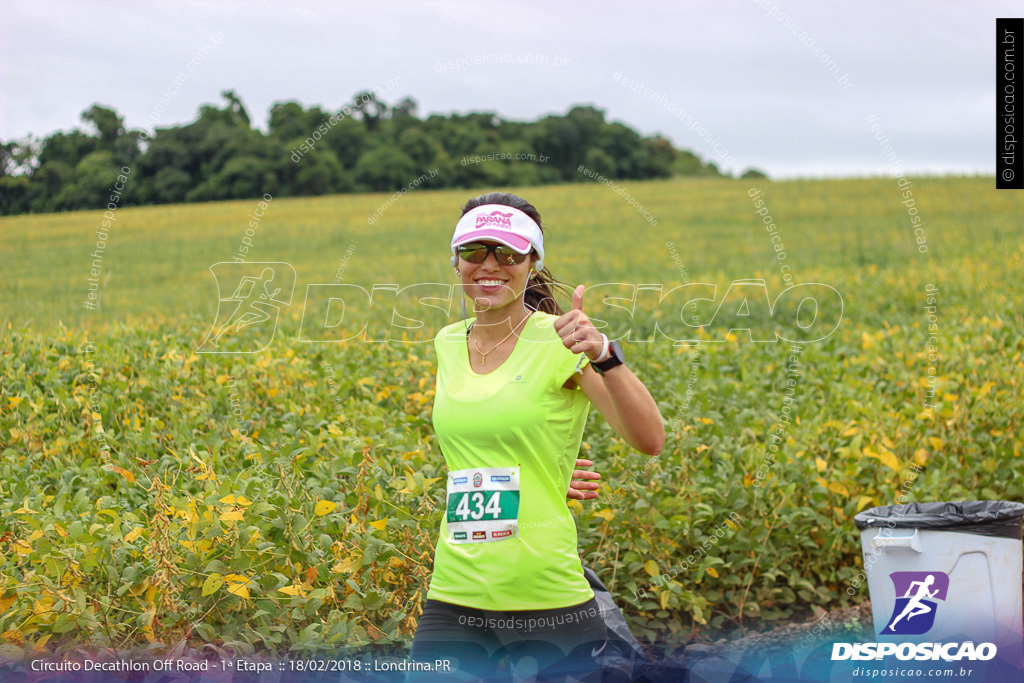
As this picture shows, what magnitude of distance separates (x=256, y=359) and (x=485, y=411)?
4.56m

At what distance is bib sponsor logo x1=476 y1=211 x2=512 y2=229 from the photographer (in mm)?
3145

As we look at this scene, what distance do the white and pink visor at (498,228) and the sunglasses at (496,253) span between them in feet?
0.09

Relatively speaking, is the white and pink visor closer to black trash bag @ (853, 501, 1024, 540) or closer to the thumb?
the thumb

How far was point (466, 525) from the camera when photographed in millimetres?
3051

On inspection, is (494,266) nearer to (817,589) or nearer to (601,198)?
(817,589)

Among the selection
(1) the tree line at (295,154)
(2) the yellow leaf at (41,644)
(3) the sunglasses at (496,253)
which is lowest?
(2) the yellow leaf at (41,644)

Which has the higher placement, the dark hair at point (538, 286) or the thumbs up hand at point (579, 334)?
the dark hair at point (538, 286)

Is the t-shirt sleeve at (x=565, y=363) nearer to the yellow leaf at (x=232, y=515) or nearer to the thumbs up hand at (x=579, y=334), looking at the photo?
the thumbs up hand at (x=579, y=334)

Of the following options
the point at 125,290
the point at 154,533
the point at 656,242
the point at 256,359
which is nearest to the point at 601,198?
the point at 656,242

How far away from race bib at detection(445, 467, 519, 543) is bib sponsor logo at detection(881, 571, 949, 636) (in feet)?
7.76

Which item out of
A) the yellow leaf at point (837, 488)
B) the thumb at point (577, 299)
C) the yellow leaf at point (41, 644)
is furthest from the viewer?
the yellow leaf at point (837, 488)

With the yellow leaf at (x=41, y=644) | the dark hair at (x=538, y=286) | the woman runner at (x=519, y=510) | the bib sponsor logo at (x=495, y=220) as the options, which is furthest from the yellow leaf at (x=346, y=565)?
the bib sponsor logo at (x=495, y=220)

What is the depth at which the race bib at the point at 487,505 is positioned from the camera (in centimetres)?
299

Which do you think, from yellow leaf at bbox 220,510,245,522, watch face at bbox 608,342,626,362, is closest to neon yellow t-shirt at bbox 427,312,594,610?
watch face at bbox 608,342,626,362
